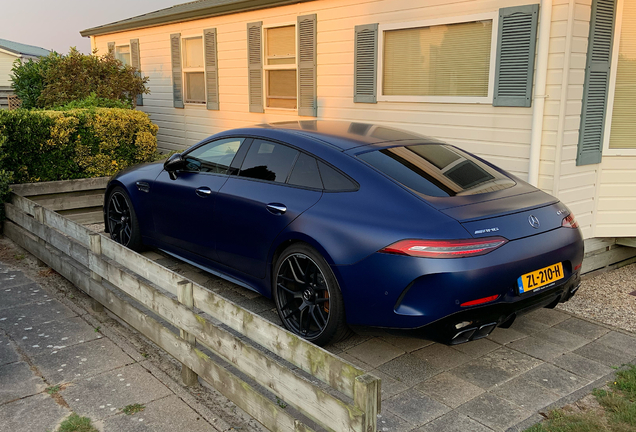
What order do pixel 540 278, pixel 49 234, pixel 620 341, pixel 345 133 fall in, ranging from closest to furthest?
pixel 540 278, pixel 620 341, pixel 345 133, pixel 49 234

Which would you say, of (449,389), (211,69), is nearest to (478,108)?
(449,389)

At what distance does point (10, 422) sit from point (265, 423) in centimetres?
151

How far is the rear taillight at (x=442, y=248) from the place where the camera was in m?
3.36

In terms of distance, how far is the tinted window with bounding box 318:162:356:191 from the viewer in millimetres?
3949

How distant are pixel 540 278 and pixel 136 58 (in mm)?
12258

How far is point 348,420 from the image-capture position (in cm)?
248

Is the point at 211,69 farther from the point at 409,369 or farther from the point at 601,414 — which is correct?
the point at 601,414

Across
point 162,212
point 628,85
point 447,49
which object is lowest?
point 162,212

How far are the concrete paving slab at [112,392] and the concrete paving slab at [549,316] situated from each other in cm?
305

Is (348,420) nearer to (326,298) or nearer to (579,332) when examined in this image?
(326,298)

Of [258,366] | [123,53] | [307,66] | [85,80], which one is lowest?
[258,366]

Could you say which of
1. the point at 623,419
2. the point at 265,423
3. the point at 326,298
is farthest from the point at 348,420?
the point at 623,419

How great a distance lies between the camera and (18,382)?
3740 millimetres

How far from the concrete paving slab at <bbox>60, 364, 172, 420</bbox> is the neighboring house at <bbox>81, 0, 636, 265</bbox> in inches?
101
